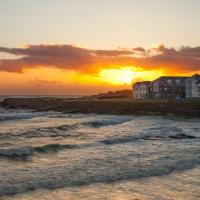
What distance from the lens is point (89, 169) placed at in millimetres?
16828

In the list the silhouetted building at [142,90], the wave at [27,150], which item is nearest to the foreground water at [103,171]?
the wave at [27,150]

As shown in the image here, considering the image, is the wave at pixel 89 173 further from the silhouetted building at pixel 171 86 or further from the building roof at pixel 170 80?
the silhouetted building at pixel 171 86

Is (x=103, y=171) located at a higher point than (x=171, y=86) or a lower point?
lower

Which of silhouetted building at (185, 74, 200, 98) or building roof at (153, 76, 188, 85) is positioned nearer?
silhouetted building at (185, 74, 200, 98)

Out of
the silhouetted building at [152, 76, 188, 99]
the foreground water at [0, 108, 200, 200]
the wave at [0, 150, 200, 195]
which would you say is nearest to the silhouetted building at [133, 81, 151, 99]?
the silhouetted building at [152, 76, 188, 99]

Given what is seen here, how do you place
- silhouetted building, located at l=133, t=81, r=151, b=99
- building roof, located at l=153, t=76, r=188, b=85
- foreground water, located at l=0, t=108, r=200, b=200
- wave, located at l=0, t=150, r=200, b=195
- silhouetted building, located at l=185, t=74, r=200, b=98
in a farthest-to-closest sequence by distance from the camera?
silhouetted building, located at l=133, t=81, r=151, b=99
building roof, located at l=153, t=76, r=188, b=85
silhouetted building, located at l=185, t=74, r=200, b=98
wave, located at l=0, t=150, r=200, b=195
foreground water, located at l=0, t=108, r=200, b=200

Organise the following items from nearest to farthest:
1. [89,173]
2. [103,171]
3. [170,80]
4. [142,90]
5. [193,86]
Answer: [89,173] < [103,171] < [193,86] < [170,80] < [142,90]

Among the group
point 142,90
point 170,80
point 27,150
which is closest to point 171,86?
point 170,80

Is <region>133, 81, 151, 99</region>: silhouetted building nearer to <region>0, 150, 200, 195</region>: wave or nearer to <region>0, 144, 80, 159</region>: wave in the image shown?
<region>0, 144, 80, 159</region>: wave

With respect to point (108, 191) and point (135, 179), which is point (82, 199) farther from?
point (135, 179)

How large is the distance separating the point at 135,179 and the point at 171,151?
754cm

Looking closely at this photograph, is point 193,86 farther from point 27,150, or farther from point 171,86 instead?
point 27,150

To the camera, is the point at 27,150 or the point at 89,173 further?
the point at 27,150

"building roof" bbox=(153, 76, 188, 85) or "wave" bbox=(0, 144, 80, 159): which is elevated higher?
"building roof" bbox=(153, 76, 188, 85)
